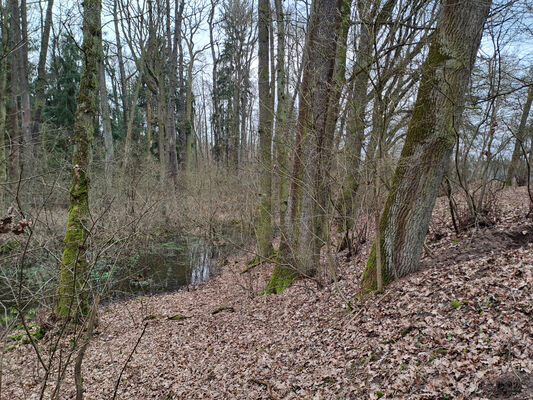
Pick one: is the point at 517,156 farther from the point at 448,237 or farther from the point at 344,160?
the point at 344,160

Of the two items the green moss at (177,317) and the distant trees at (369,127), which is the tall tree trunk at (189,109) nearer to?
the distant trees at (369,127)

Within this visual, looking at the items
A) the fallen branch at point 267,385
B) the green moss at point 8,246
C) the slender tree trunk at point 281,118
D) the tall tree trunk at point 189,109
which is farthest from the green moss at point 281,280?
the tall tree trunk at point 189,109

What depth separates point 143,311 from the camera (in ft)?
24.3

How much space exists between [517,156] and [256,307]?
34.4 feet

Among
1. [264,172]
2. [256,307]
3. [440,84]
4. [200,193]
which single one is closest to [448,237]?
[440,84]

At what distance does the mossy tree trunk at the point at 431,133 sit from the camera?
4078 millimetres

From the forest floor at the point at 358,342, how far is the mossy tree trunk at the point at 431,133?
573 millimetres

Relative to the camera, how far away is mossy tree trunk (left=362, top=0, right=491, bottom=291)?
4078mm

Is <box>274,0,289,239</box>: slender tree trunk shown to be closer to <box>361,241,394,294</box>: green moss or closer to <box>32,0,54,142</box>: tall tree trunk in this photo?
<box>361,241,394,294</box>: green moss

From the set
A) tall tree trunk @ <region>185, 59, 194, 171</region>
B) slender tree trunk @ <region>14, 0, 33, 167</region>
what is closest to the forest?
slender tree trunk @ <region>14, 0, 33, 167</region>

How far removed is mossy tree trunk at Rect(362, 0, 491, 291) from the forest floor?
57cm

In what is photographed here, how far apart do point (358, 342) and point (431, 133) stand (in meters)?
2.75

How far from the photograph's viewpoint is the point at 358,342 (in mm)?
3891

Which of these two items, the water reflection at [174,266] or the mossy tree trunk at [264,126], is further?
the water reflection at [174,266]
